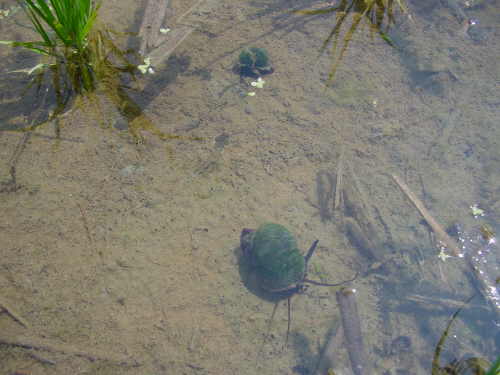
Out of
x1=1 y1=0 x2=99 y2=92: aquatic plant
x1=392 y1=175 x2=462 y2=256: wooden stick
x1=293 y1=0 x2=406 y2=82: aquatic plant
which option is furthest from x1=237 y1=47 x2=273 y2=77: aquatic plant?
x1=392 y1=175 x2=462 y2=256: wooden stick

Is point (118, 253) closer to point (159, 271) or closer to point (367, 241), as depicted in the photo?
point (159, 271)

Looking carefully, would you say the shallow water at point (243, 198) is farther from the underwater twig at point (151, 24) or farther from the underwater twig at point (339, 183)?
the underwater twig at point (151, 24)

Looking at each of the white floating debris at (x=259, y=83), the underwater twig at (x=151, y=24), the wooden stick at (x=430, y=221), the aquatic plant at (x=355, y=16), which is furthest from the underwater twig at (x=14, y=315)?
the aquatic plant at (x=355, y=16)

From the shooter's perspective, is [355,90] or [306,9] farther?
[306,9]

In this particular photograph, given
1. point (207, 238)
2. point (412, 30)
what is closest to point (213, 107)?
point (207, 238)

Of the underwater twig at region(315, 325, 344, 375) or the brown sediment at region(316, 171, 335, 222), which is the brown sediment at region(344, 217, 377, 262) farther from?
the underwater twig at region(315, 325, 344, 375)

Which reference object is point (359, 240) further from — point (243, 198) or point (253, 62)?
point (253, 62)
